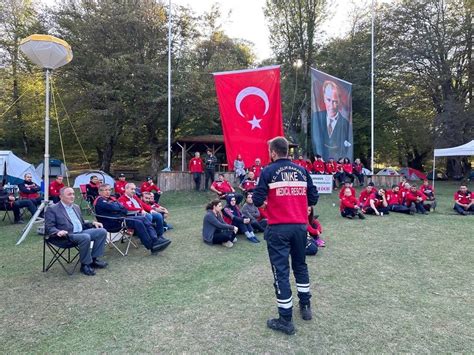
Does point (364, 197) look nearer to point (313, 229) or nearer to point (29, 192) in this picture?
point (313, 229)

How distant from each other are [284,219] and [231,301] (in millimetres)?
1361

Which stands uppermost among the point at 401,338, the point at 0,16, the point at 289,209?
the point at 0,16

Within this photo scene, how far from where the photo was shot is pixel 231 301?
3.90 metres

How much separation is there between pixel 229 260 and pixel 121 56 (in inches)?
550

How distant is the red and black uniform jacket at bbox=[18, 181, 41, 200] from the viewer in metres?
8.98

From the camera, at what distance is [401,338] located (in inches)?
123

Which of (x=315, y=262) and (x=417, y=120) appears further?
(x=417, y=120)

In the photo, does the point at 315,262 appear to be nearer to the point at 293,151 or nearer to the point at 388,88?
the point at 293,151

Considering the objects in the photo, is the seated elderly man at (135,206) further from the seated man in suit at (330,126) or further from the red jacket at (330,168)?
the red jacket at (330,168)

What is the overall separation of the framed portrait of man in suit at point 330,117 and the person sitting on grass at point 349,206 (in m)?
4.45

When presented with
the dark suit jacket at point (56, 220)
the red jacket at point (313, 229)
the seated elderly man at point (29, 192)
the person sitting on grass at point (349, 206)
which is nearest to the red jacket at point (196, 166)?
the seated elderly man at point (29, 192)

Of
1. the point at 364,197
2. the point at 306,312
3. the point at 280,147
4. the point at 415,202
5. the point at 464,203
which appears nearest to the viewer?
the point at 280,147

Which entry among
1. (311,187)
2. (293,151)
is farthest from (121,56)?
(311,187)

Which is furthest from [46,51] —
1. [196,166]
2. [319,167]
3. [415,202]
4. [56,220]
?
[319,167]
